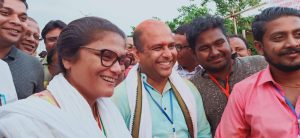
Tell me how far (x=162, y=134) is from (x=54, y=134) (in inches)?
47.3

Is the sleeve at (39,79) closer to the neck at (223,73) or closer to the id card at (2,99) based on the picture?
the id card at (2,99)

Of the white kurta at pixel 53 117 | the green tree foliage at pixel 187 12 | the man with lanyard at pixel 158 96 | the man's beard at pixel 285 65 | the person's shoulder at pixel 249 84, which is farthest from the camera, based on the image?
the green tree foliage at pixel 187 12

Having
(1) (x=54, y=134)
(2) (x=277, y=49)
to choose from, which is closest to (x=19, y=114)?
(1) (x=54, y=134)

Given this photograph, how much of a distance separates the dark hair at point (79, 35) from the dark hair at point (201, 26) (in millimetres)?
1126

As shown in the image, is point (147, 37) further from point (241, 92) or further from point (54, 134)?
point (54, 134)

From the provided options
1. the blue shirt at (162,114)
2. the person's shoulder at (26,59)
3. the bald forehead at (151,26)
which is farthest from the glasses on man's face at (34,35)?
the blue shirt at (162,114)

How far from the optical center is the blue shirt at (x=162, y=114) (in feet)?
10.00

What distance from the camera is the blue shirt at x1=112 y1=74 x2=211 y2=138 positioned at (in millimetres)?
3047

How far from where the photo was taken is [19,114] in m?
1.97

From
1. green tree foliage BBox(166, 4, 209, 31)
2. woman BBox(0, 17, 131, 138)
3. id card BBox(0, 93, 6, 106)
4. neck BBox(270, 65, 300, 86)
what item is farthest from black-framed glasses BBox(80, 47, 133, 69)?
green tree foliage BBox(166, 4, 209, 31)

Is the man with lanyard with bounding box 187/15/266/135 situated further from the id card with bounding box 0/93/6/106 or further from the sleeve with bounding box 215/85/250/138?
the id card with bounding box 0/93/6/106

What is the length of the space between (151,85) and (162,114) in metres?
0.30

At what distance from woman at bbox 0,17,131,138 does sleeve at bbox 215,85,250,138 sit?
2.47 feet

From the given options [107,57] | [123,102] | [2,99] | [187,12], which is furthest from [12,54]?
[187,12]
